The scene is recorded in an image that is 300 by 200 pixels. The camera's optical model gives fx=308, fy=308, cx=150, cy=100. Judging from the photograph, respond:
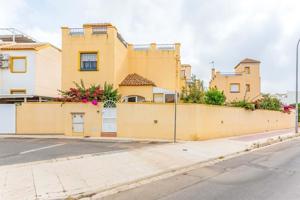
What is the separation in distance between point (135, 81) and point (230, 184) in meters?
18.5

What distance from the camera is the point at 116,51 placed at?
25234 mm

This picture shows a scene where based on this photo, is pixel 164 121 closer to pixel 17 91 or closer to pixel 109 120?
pixel 109 120

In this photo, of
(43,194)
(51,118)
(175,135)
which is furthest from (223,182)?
(51,118)

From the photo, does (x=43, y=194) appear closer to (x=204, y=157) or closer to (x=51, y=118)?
(x=204, y=157)

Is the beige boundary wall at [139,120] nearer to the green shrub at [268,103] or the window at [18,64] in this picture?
the window at [18,64]

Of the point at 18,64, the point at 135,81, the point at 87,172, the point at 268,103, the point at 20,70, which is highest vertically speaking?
the point at 18,64

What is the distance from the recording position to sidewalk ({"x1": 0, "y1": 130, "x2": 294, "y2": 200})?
7802 millimetres

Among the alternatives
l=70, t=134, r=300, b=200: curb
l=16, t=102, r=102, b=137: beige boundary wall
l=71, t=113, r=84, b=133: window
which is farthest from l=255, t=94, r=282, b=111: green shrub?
l=16, t=102, r=102, b=137: beige boundary wall

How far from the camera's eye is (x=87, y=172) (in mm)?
9836

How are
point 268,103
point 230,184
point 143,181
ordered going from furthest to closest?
point 268,103
point 143,181
point 230,184

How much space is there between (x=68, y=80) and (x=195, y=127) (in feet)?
37.4

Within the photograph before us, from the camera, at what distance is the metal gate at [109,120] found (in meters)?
20.7

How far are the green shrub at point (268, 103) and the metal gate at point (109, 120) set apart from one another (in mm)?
18033

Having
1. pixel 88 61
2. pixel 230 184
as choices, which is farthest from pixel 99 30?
pixel 230 184
